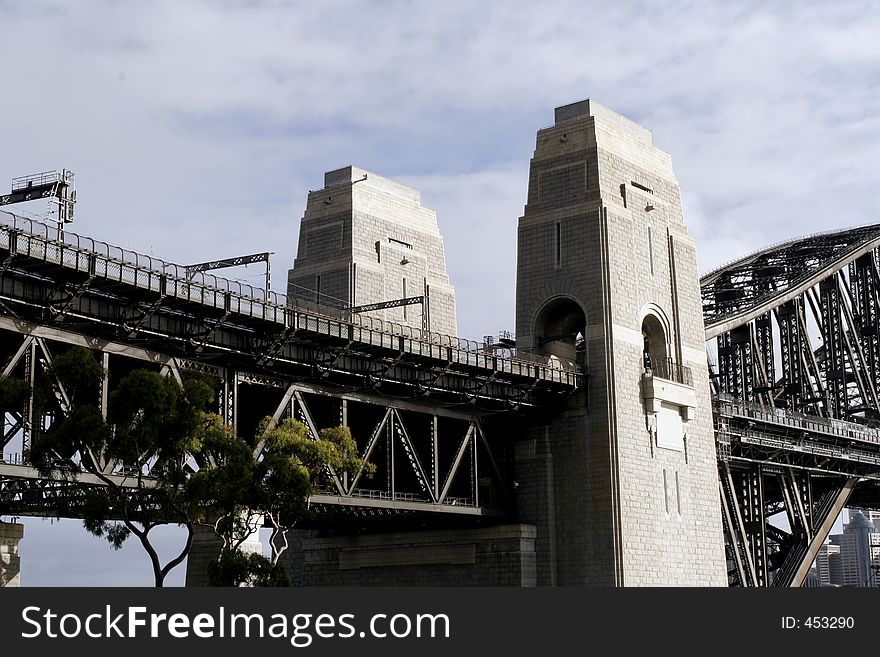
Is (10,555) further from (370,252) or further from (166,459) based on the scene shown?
(370,252)

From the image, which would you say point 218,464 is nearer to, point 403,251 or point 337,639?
point 337,639

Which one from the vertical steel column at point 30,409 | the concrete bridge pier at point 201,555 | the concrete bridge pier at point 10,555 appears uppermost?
the vertical steel column at point 30,409

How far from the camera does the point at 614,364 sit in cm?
8588

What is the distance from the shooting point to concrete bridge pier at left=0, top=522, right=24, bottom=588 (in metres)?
60.1

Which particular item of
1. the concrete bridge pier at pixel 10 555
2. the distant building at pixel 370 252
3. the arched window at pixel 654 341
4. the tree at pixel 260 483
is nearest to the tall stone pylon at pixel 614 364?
the arched window at pixel 654 341

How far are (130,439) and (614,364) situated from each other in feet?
127

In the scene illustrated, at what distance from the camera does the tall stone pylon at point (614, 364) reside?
279 feet

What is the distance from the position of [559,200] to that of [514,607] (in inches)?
1975

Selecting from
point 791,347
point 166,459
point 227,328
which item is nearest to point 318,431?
point 227,328

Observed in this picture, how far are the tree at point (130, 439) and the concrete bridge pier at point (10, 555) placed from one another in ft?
12.7

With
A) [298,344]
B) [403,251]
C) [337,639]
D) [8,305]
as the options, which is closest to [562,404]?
[298,344]

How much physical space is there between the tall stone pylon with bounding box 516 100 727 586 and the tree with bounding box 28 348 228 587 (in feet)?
106

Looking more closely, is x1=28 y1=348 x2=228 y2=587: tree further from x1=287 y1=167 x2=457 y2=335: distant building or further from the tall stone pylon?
x1=287 y1=167 x2=457 y2=335: distant building

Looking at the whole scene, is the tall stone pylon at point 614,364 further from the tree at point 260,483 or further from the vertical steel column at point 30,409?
the vertical steel column at point 30,409
